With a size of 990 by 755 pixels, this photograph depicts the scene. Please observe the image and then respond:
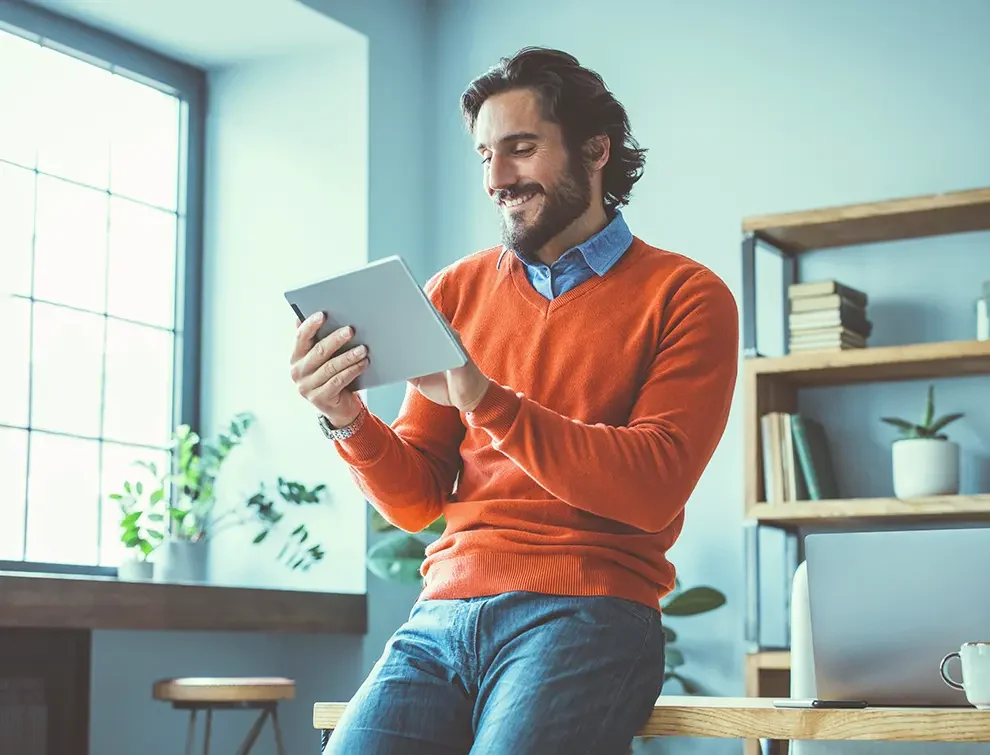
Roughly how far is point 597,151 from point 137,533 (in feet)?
7.66

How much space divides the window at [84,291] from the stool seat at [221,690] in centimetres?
71

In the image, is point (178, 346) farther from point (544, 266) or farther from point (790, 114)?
point (544, 266)

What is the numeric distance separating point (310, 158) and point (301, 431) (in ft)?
2.80

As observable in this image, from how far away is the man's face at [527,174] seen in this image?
5.88 ft

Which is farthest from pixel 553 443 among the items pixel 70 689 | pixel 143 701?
pixel 143 701

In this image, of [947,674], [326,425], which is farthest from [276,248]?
[947,674]

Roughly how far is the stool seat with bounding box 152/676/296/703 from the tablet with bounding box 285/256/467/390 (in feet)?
5.92

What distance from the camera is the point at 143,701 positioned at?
369cm

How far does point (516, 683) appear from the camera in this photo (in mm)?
1497

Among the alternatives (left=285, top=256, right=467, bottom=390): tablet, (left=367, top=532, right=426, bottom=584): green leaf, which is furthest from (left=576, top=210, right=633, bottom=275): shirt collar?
(left=367, top=532, right=426, bottom=584): green leaf

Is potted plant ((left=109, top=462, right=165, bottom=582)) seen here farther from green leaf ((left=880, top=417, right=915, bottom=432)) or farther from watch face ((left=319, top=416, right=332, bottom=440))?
watch face ((left=319, top=416, right=332, bottom=440))

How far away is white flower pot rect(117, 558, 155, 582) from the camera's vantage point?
376cm

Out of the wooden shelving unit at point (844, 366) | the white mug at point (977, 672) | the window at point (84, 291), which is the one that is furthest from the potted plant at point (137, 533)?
the white mug at point (977, 672)

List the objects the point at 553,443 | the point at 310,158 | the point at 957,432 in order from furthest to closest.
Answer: the point at 310,158, the point at 957,432, the point at 553,443
